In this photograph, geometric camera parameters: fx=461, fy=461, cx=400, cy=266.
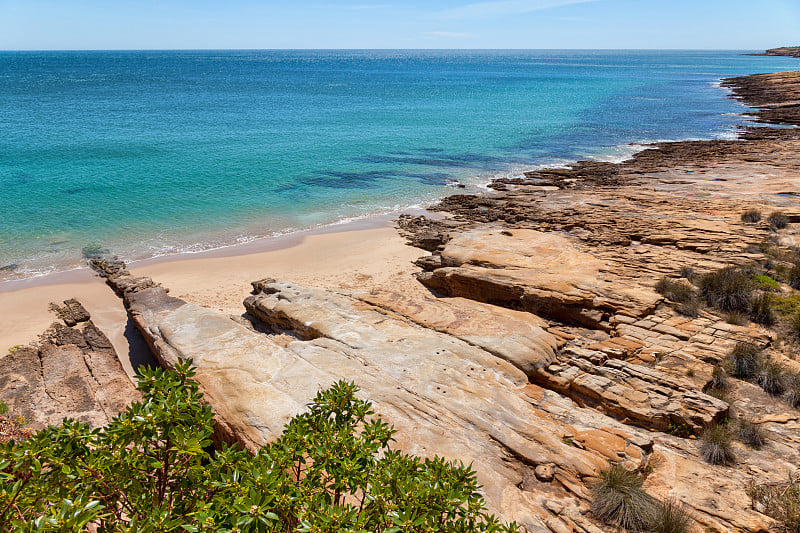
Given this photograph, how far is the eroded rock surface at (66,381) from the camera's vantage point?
912 centimetres

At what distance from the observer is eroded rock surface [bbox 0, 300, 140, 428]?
29.9ft

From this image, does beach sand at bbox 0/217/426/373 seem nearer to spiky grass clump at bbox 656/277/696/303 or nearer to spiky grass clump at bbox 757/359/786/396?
spiky grass clump at bbox 656/277/696/303

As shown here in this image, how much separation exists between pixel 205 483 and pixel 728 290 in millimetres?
13758

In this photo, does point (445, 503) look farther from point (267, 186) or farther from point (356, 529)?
point (267, 186)

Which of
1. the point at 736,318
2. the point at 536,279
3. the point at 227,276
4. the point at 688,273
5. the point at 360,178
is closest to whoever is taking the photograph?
the point at 736,318

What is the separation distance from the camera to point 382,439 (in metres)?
4.24

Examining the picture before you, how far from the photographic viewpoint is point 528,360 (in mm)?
9578

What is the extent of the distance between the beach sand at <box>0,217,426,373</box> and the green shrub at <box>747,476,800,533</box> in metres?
10.7

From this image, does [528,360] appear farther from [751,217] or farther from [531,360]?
[751,217]

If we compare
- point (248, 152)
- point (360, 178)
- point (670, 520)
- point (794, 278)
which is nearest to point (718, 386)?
point (670, 520)

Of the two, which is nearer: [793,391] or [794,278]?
[793,391]

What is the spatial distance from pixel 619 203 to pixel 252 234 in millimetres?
18248

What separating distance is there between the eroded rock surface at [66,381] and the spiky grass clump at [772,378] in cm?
1281

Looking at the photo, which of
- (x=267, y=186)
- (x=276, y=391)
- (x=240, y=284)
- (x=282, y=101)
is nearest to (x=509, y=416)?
(x=276, y=391)
